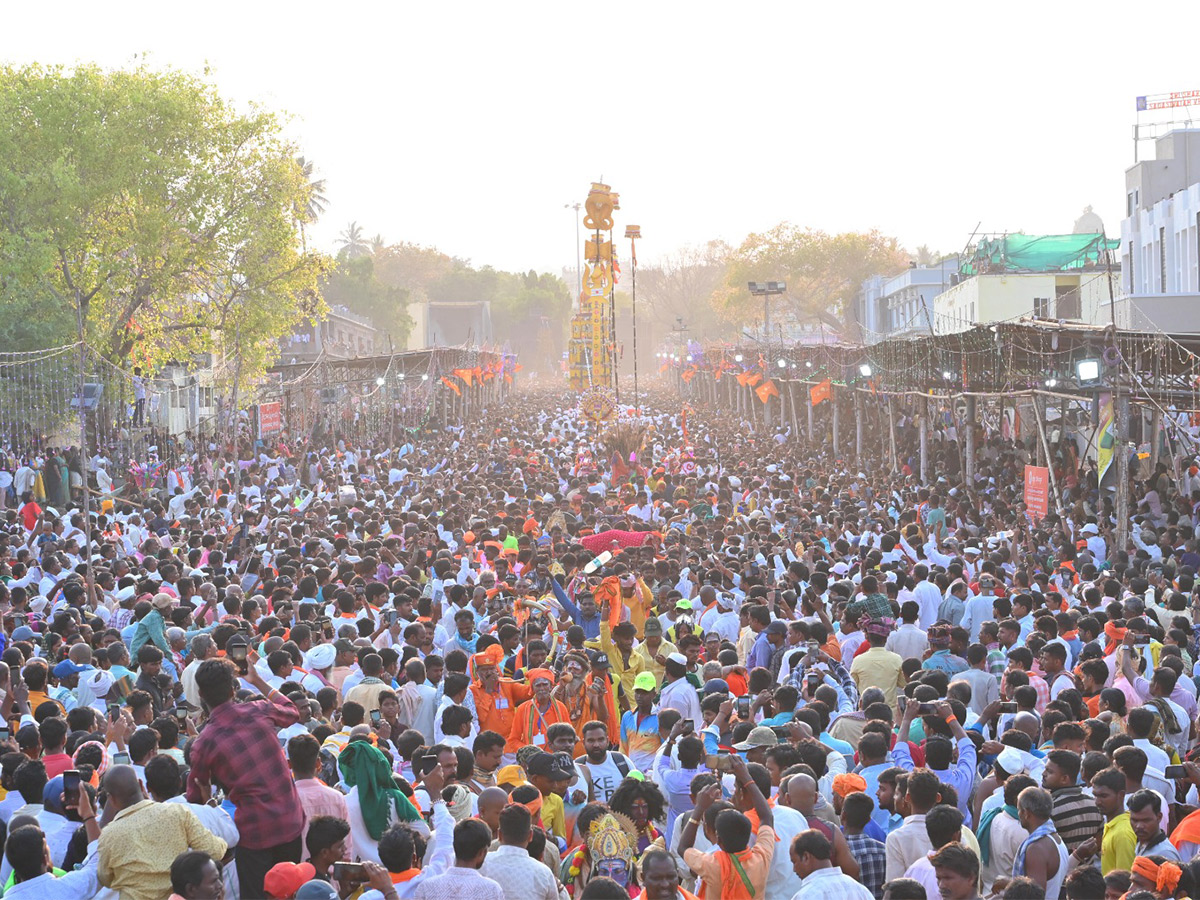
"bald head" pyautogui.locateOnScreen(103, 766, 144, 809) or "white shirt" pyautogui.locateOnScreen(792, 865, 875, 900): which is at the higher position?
"bald head" pyautogui.locateOnScreen(103, 766, 144, 809)

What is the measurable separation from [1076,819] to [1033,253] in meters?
37.2

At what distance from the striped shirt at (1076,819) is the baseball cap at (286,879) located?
3.09 m

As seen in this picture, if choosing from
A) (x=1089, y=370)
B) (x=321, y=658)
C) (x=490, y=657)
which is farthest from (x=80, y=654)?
(x=1089, y=370)

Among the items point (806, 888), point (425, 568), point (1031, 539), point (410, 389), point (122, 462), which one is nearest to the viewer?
point (806, 888)

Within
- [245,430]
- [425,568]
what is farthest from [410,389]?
[425,568]

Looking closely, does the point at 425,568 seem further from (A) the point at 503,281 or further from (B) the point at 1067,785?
(A) the point at 503,281

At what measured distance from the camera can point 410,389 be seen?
137 feet

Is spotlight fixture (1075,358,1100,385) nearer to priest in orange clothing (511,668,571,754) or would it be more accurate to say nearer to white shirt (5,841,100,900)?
priest in orange clothing (511,668,571,754)

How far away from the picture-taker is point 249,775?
5.15 m

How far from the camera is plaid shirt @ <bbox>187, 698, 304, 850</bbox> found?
203 inches

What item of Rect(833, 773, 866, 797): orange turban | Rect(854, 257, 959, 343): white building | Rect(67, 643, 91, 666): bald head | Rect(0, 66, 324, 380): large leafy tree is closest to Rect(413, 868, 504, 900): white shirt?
Rect(833, 773, 866, 797): orange turban

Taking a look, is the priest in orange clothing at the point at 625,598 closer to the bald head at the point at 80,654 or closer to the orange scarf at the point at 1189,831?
the bald head at the point at 80,654

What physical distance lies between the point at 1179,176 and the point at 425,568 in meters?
26.9

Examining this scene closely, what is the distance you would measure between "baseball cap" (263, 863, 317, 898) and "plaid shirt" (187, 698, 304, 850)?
0.44 meters
